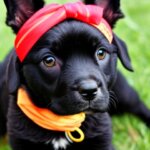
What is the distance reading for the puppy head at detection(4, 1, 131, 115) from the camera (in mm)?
3699

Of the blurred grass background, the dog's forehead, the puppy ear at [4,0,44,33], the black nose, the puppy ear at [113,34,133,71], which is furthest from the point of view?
the blurred grass background

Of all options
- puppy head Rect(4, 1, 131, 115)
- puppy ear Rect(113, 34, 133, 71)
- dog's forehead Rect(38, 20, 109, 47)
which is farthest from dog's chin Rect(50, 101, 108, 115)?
puppy ear Rect(113, 34, 133, 71)

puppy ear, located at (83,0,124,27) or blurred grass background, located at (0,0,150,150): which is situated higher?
puppy ear, located at (83,0,124,27)

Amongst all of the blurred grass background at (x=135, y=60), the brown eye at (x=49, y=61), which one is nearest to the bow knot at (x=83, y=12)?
the brown eye at (x=49, y=61)

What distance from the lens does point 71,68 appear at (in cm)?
378

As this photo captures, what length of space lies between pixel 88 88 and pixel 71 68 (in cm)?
23

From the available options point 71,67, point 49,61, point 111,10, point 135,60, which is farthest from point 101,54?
point 135,60

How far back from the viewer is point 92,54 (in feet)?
12.6

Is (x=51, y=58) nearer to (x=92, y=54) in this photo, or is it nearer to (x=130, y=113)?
(x=92, y=54)

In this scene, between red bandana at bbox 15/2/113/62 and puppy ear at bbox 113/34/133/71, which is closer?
red bandana at bbox 15/2/113/62

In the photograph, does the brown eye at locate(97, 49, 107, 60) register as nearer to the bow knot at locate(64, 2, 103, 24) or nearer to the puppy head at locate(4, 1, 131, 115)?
the puppy head at locate(4, 1, 131, 115)

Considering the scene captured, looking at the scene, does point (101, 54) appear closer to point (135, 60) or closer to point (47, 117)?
point (47, 117)

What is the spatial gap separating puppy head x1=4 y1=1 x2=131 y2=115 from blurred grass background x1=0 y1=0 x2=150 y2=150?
4.15 ft

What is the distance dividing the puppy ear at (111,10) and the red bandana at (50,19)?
0.31 m
